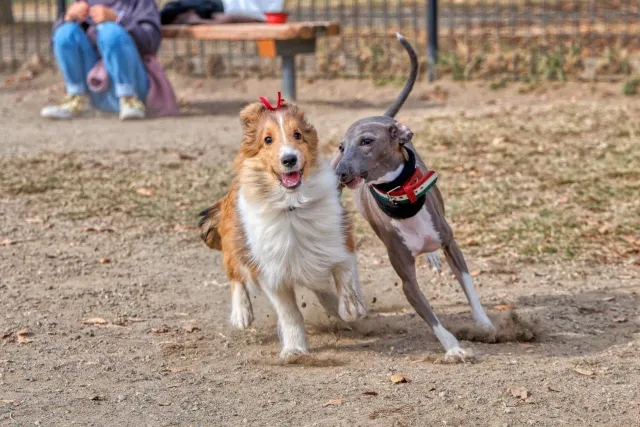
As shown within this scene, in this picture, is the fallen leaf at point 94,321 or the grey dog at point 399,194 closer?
the grey dog at point 399,194

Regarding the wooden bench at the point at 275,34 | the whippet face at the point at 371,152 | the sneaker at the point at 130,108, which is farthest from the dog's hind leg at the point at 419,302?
the sneaker at the point at 130,108

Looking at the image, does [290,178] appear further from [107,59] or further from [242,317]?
[107,59]

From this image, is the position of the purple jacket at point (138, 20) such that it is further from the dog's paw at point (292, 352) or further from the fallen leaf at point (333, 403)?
the fallen leaf at point (333, 403)

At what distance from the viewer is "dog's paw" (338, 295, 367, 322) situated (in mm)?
4953

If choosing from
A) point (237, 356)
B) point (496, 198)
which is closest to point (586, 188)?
point (496, 198)

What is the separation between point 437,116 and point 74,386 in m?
6.43

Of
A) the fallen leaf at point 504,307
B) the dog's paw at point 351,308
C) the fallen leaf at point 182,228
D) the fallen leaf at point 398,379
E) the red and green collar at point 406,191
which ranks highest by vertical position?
the red and green collar at point 406,191

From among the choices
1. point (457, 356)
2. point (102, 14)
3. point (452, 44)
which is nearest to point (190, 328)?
point (457, 356)

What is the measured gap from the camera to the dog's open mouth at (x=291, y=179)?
4.67 meters

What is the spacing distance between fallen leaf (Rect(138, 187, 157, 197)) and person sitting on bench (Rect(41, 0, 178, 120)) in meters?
2.84

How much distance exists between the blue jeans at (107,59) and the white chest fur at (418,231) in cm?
639

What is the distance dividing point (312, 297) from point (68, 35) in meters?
5.93

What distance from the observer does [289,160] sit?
4.57 meters

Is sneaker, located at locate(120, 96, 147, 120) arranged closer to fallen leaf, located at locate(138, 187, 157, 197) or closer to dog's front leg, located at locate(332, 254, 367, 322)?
fallen leaf, located at locate(138, 187, 157, 197)
